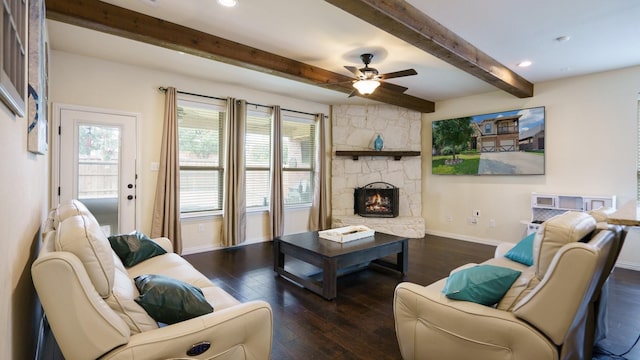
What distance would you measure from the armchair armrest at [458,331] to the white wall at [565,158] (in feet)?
13.3

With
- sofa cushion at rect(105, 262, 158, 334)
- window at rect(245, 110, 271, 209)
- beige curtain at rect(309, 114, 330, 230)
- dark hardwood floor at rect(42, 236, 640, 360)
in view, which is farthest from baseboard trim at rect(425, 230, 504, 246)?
sofa cushion at rect(105, 262, 158, 334)

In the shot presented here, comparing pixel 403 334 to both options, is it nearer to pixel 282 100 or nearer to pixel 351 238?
pixel 351 238

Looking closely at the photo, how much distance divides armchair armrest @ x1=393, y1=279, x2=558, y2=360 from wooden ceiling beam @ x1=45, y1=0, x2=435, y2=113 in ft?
9.66

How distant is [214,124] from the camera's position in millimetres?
4867

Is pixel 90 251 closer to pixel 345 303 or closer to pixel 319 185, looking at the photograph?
pixel 345 303

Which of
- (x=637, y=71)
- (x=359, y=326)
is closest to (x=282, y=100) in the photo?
(x=359, y=326)

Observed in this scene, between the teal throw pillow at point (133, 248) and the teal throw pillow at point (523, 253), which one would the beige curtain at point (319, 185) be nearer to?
the teal throw pillow at point (133, 248)

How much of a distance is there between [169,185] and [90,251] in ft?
10.7

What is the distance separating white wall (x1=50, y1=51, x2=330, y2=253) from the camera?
3686mm

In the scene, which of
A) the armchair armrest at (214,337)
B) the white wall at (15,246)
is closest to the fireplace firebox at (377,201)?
the armchair armrest at (214,337)

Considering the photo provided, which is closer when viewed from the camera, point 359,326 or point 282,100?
point 359,326

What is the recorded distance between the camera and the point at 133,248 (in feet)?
8.12

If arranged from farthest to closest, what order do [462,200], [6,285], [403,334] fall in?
1. [462,200]
2. [403,334]
3. [6,285]

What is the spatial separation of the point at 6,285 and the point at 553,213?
5.88 m
